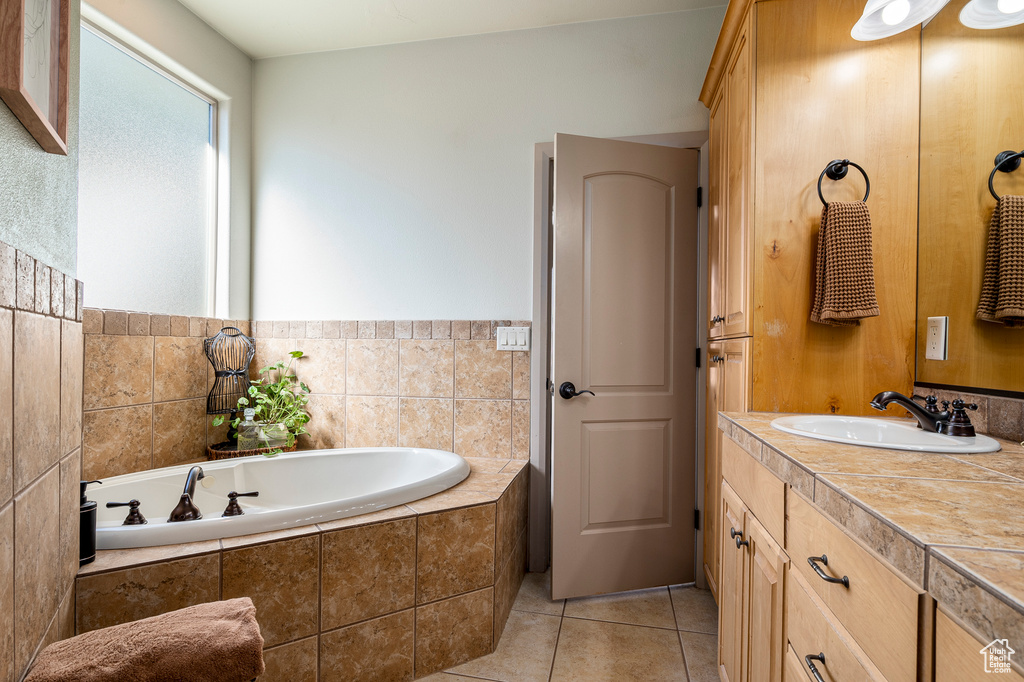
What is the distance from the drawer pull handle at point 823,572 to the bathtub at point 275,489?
4.11ft

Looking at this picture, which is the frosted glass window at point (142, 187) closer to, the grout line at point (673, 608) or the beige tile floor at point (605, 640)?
the beige tile floor at point (605, 640)

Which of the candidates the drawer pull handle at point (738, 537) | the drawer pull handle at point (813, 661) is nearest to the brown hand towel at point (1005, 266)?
the drawer pull handle at point (738, 537)

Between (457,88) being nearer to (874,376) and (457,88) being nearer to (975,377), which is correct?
(874,376)

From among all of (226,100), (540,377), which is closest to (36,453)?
(540,377)

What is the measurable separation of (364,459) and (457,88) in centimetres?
191

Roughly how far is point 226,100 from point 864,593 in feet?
10.5

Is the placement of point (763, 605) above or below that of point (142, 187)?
below

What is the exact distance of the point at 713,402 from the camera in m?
2.06

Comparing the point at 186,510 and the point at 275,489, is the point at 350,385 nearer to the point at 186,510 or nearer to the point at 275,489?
the point at 275,489

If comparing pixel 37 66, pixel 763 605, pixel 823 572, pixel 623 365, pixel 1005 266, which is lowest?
pixel 763 605

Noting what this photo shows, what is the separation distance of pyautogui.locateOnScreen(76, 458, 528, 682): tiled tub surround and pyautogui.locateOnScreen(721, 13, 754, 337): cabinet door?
1.09m

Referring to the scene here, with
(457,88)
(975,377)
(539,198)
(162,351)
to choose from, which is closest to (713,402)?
(975,377)

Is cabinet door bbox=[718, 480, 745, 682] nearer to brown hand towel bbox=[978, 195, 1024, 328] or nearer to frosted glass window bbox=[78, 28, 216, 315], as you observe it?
brown hand towel bbox=[978, 195, 1024, 328]

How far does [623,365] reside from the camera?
2195mm
